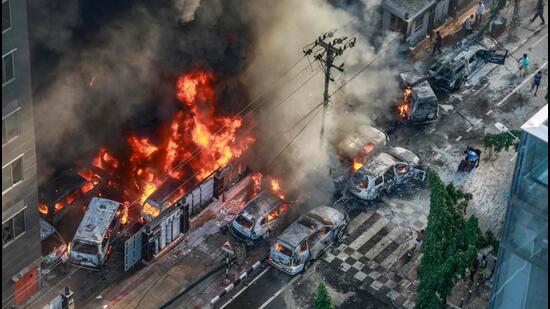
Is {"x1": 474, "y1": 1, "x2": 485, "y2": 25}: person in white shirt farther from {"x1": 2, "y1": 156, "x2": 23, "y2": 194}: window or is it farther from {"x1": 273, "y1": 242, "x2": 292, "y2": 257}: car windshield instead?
{"x1": 2, "y1": 156, "x2": 23, "y2": 194}: window

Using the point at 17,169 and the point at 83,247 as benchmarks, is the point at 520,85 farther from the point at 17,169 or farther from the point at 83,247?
the point at 17,169

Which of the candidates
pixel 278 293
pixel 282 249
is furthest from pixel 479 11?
pixel 278 293

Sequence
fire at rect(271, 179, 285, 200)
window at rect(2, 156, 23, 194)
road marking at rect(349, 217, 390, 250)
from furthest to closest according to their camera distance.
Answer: fire at rect(271, 179, 285, 200), road marking at rect(349, 217, 390, 250), window at rect(2, 156, 23, 194)

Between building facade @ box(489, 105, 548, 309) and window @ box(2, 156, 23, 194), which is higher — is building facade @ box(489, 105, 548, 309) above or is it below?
above

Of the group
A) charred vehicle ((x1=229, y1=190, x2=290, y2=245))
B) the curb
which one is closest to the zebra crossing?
charred vehicle ((x1=229, y1=190, x2=290, y2=245))

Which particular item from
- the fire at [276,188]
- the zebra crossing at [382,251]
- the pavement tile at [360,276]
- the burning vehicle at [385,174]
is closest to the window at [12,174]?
the fire at [276,188]

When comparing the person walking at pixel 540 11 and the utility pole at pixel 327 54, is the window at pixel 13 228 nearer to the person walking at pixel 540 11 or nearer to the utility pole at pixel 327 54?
the utility pole at pixel 327 54

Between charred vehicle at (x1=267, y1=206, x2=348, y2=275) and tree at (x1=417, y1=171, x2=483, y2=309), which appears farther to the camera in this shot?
charred vehicle at (x1=267, y1=206, x2=348, y2=275)
